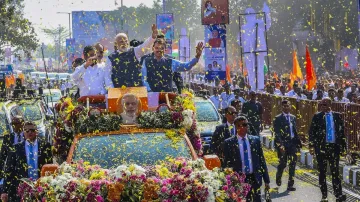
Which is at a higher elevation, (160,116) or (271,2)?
(271,2)

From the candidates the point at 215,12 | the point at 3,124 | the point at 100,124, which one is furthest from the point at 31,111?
the point at 100,124

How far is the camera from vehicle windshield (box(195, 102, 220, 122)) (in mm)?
17297

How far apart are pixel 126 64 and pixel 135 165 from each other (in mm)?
3697

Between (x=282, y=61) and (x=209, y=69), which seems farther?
(x=282, y=61)

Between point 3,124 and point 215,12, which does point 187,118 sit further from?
point 215,12

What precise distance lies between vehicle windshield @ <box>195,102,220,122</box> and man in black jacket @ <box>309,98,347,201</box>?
548 centimetres

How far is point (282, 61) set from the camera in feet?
246

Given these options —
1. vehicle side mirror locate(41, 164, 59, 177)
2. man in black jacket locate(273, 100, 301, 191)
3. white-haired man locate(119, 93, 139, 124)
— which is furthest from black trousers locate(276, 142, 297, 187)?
vehicle side mirror locate(41, 164, 59, 177)

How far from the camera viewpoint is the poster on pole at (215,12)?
81.3 feet

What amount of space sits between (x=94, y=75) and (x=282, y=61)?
65245mm

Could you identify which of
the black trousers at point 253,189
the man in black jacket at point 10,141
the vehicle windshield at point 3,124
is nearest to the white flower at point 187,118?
the black trousers at point 253,189

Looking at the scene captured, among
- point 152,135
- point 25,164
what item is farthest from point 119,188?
point 25,164

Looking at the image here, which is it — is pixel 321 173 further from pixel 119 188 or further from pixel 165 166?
pixel 119 188

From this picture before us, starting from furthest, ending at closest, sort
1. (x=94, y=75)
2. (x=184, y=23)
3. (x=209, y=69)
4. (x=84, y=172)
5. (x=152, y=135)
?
(x=184, y=23), (x=209, y=69), (x=94, y=75), (x=152, y=135), (x=84, y=172)
